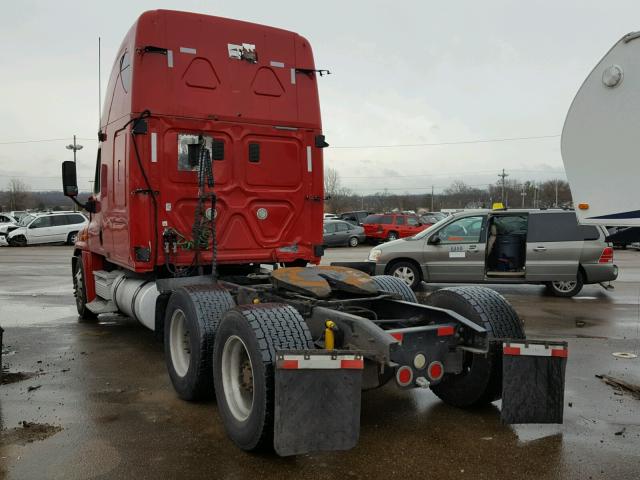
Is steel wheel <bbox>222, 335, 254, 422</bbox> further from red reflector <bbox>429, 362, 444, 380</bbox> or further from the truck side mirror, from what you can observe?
the truck side mirror

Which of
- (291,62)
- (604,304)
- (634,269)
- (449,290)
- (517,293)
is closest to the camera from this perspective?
(449,290)

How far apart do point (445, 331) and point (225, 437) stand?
1701 mm

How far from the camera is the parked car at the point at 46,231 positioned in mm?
29531

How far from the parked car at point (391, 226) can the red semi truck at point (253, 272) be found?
22036 mm

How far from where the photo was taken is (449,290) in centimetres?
481

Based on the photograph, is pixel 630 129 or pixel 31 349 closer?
pixel 630 129

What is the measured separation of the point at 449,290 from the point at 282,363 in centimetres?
197

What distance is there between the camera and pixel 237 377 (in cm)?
419

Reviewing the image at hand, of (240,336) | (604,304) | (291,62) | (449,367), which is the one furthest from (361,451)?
(604,304)

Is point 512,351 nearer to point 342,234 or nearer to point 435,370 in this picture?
point 435,370

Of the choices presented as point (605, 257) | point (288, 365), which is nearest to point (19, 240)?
point (605, 257)

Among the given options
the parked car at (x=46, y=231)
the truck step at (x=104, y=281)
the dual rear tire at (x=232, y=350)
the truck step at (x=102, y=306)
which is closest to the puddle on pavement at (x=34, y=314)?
the truck step at (x=102, y=306)

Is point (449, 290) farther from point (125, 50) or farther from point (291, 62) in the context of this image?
point (125, 50)

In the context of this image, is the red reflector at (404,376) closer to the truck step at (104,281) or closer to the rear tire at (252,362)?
the rear tire at (252,362)
